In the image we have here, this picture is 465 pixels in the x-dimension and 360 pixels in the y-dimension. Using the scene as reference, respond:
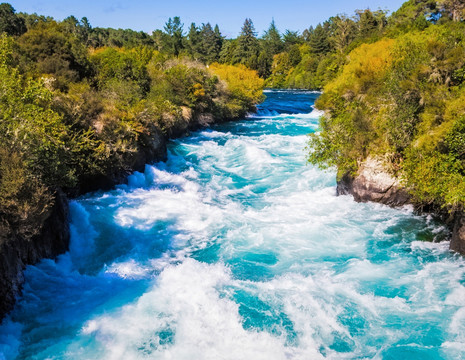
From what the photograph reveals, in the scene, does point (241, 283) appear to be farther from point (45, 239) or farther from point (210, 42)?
point (210, 42)

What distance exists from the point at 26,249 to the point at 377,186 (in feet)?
47.1

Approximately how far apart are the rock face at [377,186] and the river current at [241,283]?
57 centimetres

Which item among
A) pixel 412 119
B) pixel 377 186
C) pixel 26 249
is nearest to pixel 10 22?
pixel 26 249

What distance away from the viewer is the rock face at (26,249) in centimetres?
902

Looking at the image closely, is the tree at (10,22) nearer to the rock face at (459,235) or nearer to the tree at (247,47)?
the tree at (247,47)

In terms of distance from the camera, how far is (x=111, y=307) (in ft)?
32.5

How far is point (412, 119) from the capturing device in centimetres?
1530

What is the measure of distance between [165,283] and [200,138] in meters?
24.8

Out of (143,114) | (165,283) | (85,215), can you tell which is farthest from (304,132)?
(165,283)

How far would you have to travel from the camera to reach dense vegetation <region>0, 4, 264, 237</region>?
10.5 meters

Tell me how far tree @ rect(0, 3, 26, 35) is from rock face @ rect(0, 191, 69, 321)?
6453cm

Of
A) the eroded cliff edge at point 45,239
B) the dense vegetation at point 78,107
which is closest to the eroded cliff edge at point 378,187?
the dense vegetation at point 78,107

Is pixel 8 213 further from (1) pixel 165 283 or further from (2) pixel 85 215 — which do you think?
(2) pixel 85 215

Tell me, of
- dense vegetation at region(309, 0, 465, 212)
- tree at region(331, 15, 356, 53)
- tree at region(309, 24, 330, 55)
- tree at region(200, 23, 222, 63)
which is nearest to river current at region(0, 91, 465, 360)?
dense vegetation at region(309, 0, 465, 212)
